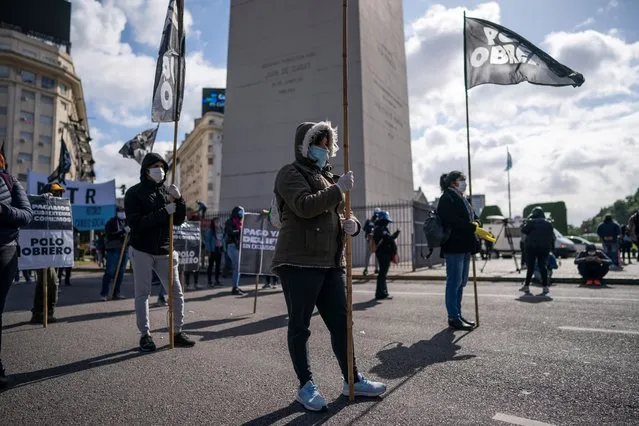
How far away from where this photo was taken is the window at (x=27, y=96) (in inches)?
2174

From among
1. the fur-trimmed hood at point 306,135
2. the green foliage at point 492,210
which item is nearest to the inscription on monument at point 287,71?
the fur-trimmed hood at point 306,135

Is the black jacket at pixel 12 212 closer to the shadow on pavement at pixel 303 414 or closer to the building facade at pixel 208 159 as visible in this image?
the shadow on pavement at pixel 303 414

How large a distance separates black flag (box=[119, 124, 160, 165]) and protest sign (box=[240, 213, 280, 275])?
13.7 ft

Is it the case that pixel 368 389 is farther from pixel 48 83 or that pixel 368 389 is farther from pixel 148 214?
pixel 48 83

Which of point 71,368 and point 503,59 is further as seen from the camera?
point 503,59

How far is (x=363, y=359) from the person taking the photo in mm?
4316

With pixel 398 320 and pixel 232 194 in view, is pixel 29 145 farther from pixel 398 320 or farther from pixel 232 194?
pixel 398 320

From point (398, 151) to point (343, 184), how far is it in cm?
2137

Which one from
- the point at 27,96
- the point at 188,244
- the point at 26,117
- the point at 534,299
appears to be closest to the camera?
the point at 534,299

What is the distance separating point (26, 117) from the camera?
5516 cm

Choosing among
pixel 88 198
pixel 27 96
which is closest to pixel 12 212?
pixel 88 198

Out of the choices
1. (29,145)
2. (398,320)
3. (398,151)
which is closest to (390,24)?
(398,151)

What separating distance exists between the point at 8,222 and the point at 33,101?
210 feet

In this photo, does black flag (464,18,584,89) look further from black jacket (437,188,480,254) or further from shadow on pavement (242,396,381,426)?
shadow on pavement (242,396,381,426)
